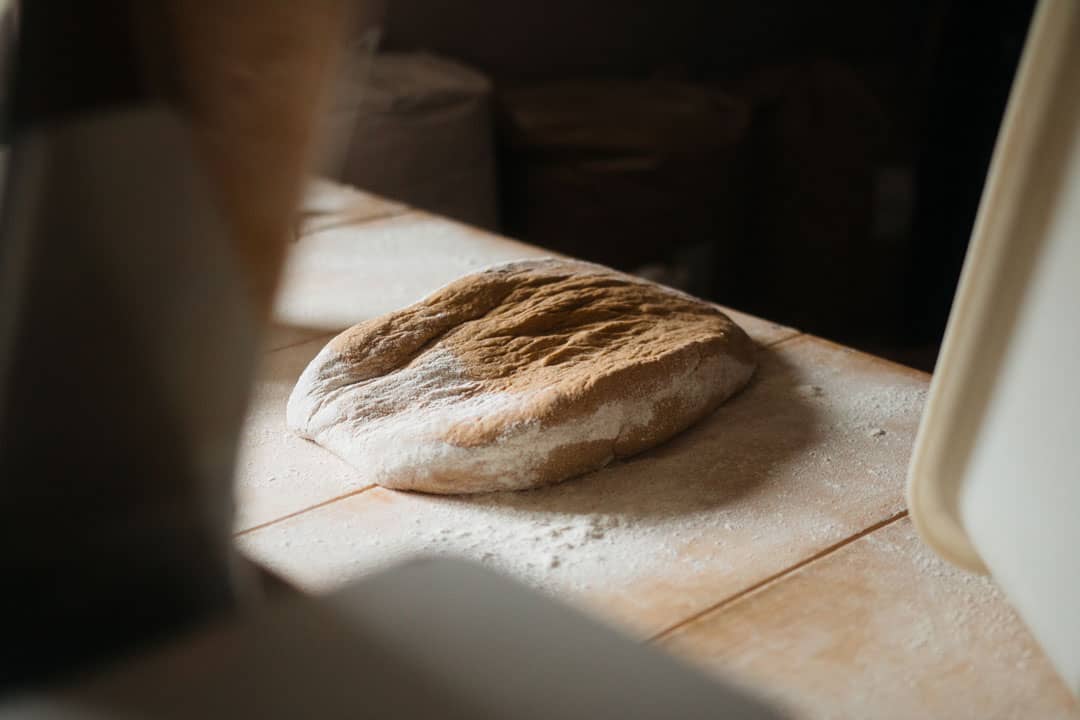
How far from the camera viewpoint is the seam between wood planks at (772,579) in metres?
0.80

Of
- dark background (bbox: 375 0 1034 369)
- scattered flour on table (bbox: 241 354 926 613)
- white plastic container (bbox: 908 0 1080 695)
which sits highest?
white plastic container (bbox: 908 0 1080 695)

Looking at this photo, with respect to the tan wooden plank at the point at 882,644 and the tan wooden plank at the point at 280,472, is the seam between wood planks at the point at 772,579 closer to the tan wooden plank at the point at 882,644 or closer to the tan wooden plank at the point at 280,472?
the tan wooden plank at the point at 882,644

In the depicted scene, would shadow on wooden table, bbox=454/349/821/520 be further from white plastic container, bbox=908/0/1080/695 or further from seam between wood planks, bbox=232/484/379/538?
white plastic container, bbox=908/0/1080/695

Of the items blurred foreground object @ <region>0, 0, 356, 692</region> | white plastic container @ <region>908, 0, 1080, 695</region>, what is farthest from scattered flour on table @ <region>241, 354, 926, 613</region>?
blurred foreground object @ <region>0, 0, 356, 692</region>

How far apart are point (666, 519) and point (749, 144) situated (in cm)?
241

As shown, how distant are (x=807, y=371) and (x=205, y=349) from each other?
908 millimetres

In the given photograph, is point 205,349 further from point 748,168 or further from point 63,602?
point 748,168

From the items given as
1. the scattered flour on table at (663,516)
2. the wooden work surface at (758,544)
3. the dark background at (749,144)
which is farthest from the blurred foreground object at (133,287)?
the dark background at (749,144)

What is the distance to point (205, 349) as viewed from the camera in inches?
18.0

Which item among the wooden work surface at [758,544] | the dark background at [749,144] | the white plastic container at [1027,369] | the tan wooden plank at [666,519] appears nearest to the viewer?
the white plastic container at [1027,369]

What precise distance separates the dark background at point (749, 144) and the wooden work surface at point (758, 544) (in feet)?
5.42

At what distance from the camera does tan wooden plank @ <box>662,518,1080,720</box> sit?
0.72 meters

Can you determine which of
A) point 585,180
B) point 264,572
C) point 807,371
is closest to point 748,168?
point 585,180

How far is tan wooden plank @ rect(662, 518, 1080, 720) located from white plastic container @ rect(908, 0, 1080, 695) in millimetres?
53
